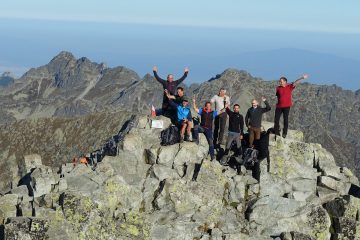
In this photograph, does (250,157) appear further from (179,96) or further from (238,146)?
(179,96)

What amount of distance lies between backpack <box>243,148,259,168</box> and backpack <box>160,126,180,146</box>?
17.2 feet

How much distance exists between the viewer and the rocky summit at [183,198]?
28.0m

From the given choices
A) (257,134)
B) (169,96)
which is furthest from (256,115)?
(169,96)

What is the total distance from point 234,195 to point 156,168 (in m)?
5.69

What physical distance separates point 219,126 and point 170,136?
4473mm

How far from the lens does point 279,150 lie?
35.1 m

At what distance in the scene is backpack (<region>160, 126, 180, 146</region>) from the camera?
36.4 m

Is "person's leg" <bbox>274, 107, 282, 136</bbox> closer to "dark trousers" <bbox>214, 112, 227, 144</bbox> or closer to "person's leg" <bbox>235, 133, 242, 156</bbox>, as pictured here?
"person's leg" <bbox>235, 133, 242, 156</bbox>

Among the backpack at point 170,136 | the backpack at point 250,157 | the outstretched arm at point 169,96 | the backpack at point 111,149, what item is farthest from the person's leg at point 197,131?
the backpack at point 111,149

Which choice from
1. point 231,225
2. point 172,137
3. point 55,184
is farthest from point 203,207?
point 55,184

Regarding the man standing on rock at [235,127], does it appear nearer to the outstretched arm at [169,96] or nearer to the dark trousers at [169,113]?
the outstretched arm at [169,96]

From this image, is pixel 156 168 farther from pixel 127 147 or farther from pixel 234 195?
pixel 234 195

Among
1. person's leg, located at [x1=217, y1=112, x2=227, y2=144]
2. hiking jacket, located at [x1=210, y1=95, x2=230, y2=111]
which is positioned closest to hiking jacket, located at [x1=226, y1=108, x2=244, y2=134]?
person's leg, located at [x1=217, y1=112, x2=227, y2=144]

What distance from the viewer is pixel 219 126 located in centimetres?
3875
